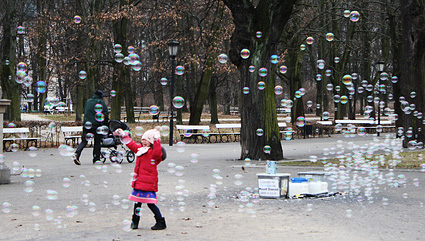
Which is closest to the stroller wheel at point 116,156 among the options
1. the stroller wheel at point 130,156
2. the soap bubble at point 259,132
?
the stroller wheel at point 130,156

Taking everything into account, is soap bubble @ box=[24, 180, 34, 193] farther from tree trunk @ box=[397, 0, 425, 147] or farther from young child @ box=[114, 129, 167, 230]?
tree trunk @ box=[397, 0, 425, 147]

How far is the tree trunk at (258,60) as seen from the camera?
1730cm

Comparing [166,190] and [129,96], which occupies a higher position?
[129,96]

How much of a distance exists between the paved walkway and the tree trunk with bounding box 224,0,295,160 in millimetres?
3124

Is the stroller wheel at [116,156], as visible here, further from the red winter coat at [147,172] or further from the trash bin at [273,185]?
the red winter coat at [147,172]

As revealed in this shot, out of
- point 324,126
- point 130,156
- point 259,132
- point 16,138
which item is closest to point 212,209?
point 259,132

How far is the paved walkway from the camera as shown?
288 inches

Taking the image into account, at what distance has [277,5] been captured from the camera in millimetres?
17484

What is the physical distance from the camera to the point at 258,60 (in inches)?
679

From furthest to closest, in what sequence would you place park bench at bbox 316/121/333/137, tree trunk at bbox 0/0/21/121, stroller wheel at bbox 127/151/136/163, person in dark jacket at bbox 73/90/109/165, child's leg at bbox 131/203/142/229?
tree trunk at bbox 0/0/21/121 < park bench at bbox 316/121/333/137 < stroller wheel at bbox 127/151/136/163 < person in dark jacket at bbox 73/90/109/165 < child's leg at bbox 131/203/142/229

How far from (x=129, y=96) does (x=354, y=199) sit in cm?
3144

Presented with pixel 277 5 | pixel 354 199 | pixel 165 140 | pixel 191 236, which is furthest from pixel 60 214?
pixel 165 140

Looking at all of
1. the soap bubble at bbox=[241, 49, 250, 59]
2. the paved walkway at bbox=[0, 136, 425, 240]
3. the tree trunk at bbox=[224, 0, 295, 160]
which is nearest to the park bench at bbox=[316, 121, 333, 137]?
the tree trunk at bbox=[224, 0, 295, 160]

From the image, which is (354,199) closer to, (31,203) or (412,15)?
(31,203)
